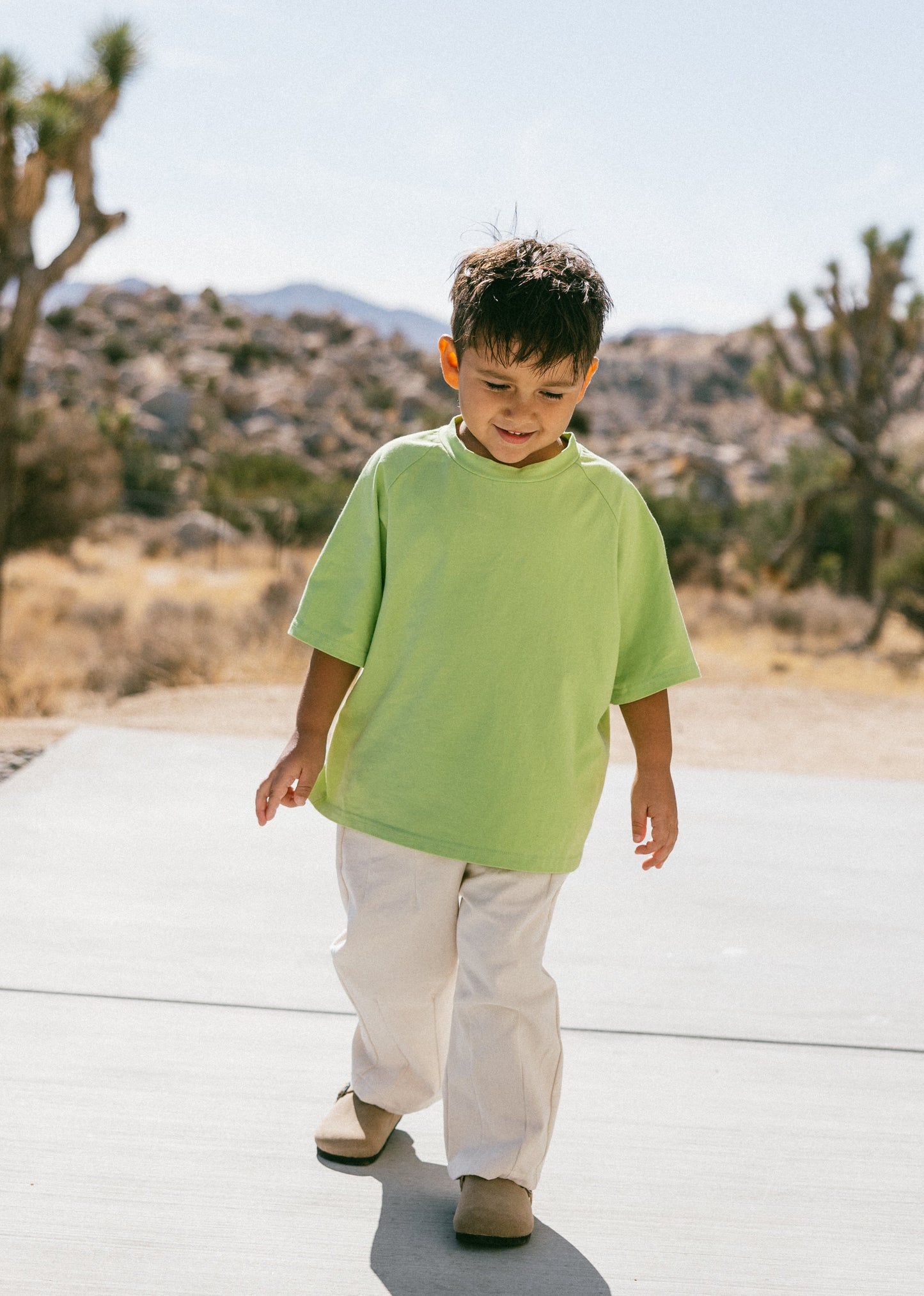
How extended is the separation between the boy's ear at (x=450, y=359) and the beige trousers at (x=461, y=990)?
716 millimetres

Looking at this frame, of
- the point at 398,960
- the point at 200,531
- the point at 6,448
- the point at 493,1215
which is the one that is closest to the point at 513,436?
the point at 398,960

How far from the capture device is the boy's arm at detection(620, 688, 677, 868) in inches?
84.7

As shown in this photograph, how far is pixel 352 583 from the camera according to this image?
211 cm

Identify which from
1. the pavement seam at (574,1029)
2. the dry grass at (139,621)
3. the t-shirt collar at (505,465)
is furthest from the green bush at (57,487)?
the t-shirt collar at (505,465)

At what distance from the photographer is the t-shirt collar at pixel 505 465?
2055mm

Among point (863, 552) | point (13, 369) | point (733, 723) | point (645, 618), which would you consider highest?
point (13, 369)

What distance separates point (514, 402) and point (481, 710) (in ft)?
1.48

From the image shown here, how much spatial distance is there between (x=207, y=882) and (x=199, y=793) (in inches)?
37.9

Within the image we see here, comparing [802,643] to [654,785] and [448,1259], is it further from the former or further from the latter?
[448,1259]

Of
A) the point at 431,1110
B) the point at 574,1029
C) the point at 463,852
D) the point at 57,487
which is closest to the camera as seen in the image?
the point at 463,852

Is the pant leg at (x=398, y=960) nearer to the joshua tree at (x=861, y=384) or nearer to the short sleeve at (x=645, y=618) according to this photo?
the short sleeve at (x=645, y=618)

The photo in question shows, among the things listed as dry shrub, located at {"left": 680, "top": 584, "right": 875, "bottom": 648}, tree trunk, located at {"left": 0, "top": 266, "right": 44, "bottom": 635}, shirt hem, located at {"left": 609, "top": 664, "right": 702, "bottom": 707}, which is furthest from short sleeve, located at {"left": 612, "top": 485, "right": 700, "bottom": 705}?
dry shrub, located at {"left": 680, "top": 584, "right": 875, "bottom": 648}

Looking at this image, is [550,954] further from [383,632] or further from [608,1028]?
[383,632]

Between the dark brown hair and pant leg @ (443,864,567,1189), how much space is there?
76 centimetres
